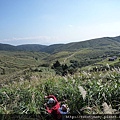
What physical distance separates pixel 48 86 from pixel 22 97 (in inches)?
44.3


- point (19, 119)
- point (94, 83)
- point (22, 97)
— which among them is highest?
point (94, 83)

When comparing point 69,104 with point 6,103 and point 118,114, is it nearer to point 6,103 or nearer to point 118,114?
point 118,114

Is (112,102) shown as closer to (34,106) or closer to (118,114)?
(118,114)

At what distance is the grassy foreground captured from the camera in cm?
511

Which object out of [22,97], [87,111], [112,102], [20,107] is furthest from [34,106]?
[112,102]

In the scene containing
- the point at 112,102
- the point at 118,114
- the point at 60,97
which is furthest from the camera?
the point at 60,97

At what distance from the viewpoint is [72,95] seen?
5781mm

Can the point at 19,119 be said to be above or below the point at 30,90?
below

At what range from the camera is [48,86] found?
7414mm

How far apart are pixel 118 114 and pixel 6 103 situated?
3844mm

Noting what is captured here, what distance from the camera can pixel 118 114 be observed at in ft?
14.4

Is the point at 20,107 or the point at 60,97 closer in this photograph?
the point at 20,107

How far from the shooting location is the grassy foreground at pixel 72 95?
5.11 metres

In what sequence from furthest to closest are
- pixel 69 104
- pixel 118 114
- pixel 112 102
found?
1. pixel 69 104
2. pixel 112 102
3. pixel 118 114
